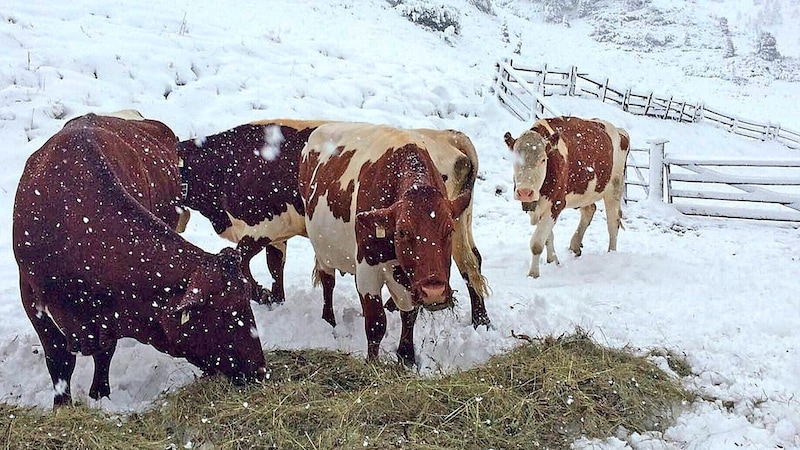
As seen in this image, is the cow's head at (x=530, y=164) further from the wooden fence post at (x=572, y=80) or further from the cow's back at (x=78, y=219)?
the wooden fence post at (x=572, y=80)

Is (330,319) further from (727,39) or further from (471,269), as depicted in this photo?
(727,39)

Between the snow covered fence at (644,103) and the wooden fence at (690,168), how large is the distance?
3cm

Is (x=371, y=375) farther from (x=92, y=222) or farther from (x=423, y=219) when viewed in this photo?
(x=92, y=222)

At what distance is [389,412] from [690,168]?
9.15 m

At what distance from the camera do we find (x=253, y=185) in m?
5.74

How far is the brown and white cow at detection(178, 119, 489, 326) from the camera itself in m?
5.66

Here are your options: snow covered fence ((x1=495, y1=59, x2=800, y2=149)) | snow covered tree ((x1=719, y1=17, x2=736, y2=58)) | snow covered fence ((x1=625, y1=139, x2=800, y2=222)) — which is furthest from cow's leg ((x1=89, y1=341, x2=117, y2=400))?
snow covered tree ((x1=719, y1=17, x2=736, y2=58))

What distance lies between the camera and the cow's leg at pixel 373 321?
433 centimetres

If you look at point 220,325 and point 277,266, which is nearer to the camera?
point 220,325

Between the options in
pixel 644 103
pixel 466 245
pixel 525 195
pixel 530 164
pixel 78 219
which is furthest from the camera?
pixel 644 103

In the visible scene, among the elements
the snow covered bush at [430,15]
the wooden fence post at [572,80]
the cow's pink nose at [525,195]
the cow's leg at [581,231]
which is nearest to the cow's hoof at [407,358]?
the cow's pink nose at [525,195]

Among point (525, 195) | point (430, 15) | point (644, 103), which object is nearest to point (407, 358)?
point (525, 195)

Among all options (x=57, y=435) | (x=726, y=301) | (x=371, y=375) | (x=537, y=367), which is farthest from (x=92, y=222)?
(x=726, y=301)

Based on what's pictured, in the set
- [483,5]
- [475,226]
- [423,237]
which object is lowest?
[475,226]
